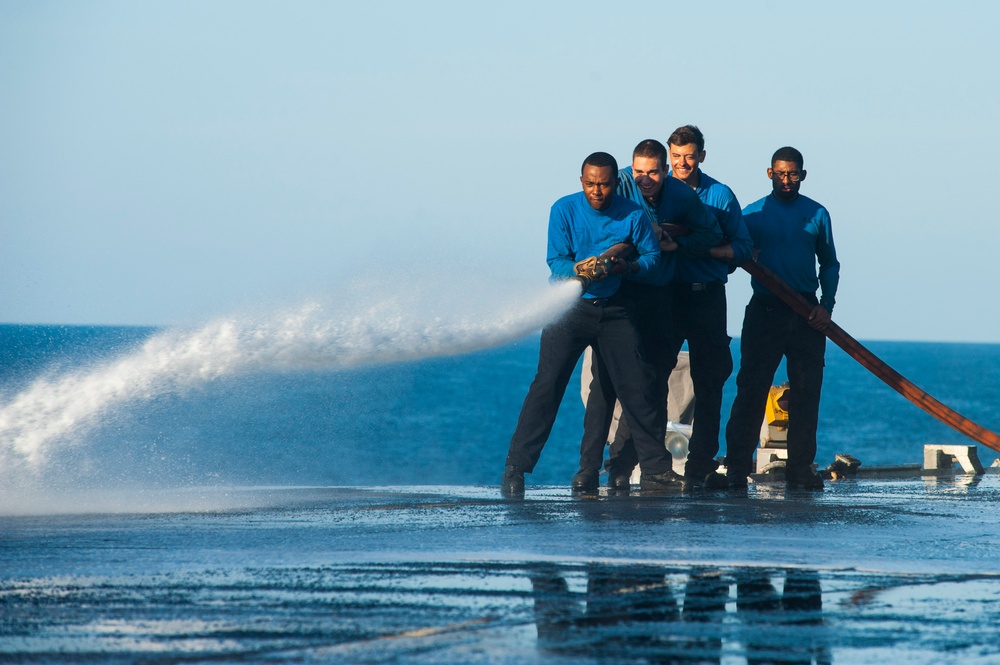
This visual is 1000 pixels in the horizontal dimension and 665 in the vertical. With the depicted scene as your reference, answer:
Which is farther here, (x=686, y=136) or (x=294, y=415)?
(x=294, y=415)

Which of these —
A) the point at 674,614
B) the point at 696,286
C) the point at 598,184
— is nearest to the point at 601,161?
the point at 598,184

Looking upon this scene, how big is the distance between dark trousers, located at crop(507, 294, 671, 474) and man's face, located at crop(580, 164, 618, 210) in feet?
1.87

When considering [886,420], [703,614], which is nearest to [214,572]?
[703,614]

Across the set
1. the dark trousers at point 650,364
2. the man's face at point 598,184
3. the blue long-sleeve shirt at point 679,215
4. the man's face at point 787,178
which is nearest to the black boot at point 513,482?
the dark trousers at point 650,364

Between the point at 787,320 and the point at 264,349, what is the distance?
3.42 meters

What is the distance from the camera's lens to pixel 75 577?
5.17 metres

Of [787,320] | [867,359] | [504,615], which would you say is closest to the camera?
[504,615]

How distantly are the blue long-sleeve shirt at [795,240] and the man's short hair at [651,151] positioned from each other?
109 centimetres

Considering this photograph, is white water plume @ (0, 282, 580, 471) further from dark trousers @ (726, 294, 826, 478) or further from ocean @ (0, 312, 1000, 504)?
dark trousers @ (726, 294, 826, 478)

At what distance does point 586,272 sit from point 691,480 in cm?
167

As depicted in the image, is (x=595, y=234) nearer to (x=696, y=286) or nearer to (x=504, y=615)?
(x=696, y=286)

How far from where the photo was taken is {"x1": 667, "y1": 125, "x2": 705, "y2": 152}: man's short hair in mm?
9484

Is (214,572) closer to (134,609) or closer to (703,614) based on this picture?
(134,609)

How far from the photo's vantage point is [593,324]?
8766 millimetres
